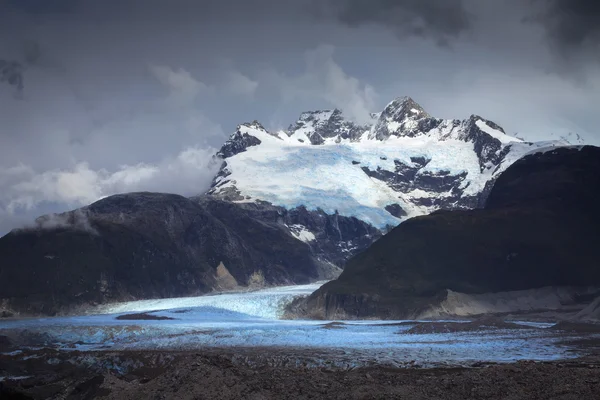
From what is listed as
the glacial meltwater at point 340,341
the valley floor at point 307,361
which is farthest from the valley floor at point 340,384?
the glacial meltwater at point 340,341

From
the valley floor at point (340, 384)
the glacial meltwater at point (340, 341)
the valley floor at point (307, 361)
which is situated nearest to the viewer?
the valley floor at point (340, 384)

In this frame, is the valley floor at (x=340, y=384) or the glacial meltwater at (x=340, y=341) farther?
the glacial meltwater at (x=340, y=341)

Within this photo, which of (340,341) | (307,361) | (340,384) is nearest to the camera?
(340,384)

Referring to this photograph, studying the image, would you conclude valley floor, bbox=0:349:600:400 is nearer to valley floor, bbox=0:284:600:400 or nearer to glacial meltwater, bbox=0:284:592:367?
valley floor, bbox=0:284:600:400

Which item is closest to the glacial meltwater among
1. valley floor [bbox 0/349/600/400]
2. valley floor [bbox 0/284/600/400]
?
valley floor [bbox 0/284/600/400]

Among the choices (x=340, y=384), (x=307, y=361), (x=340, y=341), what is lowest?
(x=340, y=384)

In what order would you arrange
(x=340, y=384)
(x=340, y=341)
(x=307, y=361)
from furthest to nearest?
(x=340, y=341) → (x=307, y=361) → (x=340, y=384)

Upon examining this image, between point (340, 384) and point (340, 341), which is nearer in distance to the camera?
point (340, 384)

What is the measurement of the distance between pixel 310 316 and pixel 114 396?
449 feet

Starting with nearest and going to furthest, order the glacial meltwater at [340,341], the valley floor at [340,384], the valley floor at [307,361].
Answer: the valley floor at [340,384] < the valley floor at [307,361] < the glacial meltwater at [340,341]

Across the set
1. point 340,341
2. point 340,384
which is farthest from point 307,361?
point 340,341

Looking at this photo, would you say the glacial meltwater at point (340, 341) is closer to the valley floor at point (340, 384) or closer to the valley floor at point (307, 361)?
the valley floor at point (307, 361)

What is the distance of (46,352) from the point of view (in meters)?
108

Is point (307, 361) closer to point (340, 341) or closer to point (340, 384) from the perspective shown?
point (340, 384)
